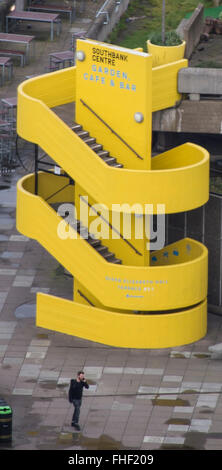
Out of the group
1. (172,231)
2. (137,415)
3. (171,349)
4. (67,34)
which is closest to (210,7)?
(67,34)

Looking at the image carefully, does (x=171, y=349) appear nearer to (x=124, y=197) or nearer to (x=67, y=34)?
(x=124, y=197)

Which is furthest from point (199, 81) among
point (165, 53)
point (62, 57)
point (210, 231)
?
point (62, 57)

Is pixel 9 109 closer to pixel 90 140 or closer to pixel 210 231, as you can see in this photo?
pixel 90 140

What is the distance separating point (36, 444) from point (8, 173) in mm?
25372

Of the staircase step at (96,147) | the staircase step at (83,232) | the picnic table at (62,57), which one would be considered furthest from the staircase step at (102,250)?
the picnic table at (62,57)

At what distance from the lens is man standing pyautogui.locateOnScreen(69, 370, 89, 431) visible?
52.2m

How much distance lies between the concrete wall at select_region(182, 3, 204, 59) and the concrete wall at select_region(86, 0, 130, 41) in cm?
790

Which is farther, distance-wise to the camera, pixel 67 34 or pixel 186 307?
pixel 67 34

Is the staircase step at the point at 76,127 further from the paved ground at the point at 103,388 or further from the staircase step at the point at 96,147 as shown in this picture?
the paved ground at the point at 103,388

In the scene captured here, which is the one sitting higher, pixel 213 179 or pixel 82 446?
pixel 213 179

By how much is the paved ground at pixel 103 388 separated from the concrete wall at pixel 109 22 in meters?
15.3

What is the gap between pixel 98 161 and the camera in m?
56.3

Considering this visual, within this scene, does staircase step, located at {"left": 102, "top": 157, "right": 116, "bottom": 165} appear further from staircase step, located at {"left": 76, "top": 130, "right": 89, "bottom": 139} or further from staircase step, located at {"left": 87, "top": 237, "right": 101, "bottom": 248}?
staircase step, located at {"left": 87, "top": 237, "right": 101, "bottom": 248}

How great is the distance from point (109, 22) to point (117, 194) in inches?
808
